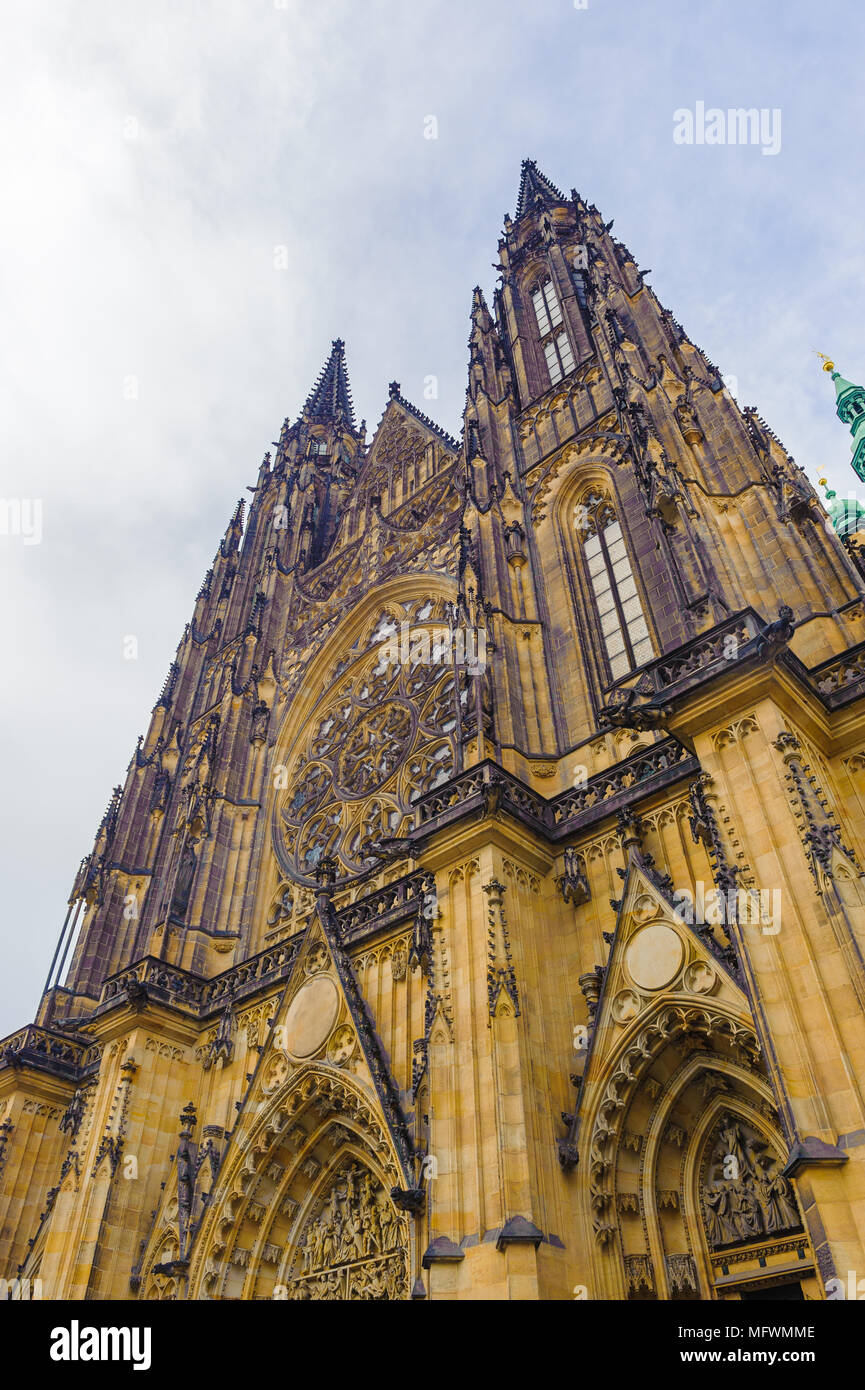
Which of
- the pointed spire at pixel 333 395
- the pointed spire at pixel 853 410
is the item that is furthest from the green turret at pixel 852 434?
the pointed spire at pixel 333 395

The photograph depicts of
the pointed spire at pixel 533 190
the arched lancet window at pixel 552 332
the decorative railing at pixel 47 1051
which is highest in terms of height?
the pointed spire at pixel 533 190

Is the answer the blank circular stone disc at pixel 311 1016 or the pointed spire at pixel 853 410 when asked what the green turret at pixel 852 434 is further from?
the blank circular stone disc at pixel 311 1016

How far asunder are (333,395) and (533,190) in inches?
464

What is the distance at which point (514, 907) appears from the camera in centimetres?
1033

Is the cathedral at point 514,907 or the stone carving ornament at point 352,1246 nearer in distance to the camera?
the cathedral at point 514,907

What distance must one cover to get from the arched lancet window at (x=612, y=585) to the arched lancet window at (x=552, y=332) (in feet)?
12.7

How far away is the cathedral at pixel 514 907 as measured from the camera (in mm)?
8344

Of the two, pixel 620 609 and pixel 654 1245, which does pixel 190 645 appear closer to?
pixel 620 609

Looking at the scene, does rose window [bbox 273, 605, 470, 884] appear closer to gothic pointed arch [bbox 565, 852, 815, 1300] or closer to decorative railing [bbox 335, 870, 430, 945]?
decorative railing [bbox 335, 870, 430, 945]

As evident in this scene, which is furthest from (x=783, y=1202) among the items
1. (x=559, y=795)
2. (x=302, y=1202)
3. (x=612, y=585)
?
(x=612, y=585)

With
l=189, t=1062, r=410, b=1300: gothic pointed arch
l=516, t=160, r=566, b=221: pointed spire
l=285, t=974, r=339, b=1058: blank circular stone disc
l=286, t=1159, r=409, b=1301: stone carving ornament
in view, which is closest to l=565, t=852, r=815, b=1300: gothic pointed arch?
l=286, t=1159, r=409, b=1301: stone carving ornament

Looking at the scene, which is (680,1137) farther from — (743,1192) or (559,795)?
(559,795)

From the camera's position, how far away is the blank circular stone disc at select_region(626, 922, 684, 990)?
923cm

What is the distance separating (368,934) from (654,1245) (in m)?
5.35
